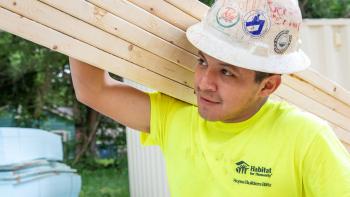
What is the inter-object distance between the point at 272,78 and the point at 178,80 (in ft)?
1.39

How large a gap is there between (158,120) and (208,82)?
0.33m

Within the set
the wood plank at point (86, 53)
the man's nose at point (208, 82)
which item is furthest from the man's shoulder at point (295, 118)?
the wood plank at point (86, 53)

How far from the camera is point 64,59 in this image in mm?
9062

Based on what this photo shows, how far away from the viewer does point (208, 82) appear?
160 centimetres

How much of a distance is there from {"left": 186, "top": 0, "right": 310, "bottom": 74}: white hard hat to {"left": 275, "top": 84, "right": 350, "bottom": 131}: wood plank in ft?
2.21

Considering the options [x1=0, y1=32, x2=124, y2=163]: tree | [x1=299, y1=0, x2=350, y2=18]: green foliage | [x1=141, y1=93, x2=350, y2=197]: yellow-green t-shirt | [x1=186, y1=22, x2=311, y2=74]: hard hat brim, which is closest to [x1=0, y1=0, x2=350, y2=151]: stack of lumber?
[x1=141, y1=93, x2=350, y2=197]: yellow-green t-shirt

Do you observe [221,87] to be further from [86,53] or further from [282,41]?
[86,53]

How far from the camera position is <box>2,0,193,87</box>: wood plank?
1.54m

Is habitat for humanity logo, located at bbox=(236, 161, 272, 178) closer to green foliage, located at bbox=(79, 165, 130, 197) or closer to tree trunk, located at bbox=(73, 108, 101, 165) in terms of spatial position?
green foliage, located at bbox=(79, 165, 130, 197)

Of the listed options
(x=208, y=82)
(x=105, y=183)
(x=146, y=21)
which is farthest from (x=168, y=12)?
(x=105, y=183)

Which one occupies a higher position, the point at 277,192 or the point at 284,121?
the point at 284,121

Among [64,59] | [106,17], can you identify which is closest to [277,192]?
[106,17]

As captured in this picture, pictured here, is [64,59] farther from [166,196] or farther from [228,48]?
[228,48]

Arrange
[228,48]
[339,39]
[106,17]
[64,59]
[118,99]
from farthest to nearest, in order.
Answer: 1. [64,59]
2. [339,39]
3. [118,99]
4. [106,17]
5. [228,48]
